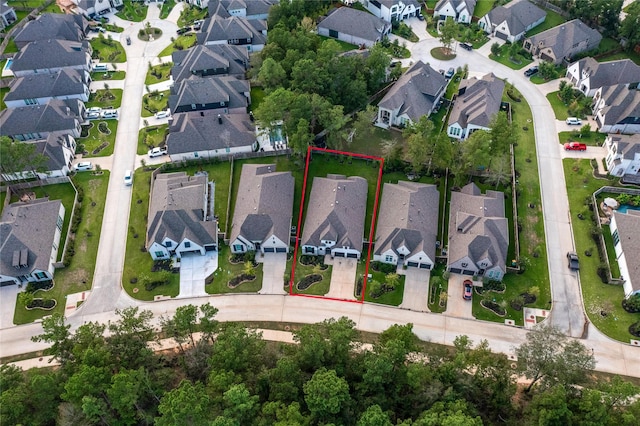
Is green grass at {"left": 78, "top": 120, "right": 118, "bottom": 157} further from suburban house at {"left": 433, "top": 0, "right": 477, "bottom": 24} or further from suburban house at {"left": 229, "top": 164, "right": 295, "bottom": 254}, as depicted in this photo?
suburban house at {"left": 433, "top": 0, "right": 477, "bottom": 24}

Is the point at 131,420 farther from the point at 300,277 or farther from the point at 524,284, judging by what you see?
the point at 524,284

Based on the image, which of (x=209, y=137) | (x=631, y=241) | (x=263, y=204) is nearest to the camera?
(x=631, y=241)

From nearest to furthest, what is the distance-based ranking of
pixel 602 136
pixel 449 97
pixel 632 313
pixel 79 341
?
pixel 79 341, pixel 632 313, pixel 602 136, pixel 449 97

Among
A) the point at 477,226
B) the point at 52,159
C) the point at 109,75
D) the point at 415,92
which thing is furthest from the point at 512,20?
the point at 52,159

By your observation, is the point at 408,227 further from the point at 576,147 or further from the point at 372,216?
the point at 576,147

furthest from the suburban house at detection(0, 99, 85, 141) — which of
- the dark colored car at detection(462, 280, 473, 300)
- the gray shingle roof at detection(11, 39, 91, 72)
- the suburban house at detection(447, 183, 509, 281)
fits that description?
the dark colored car at detection(462, 280, 473, 300)

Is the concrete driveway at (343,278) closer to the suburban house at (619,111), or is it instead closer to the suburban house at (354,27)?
the suburban house at (619,111)

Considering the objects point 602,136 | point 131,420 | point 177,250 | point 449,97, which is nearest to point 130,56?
point 177,250
